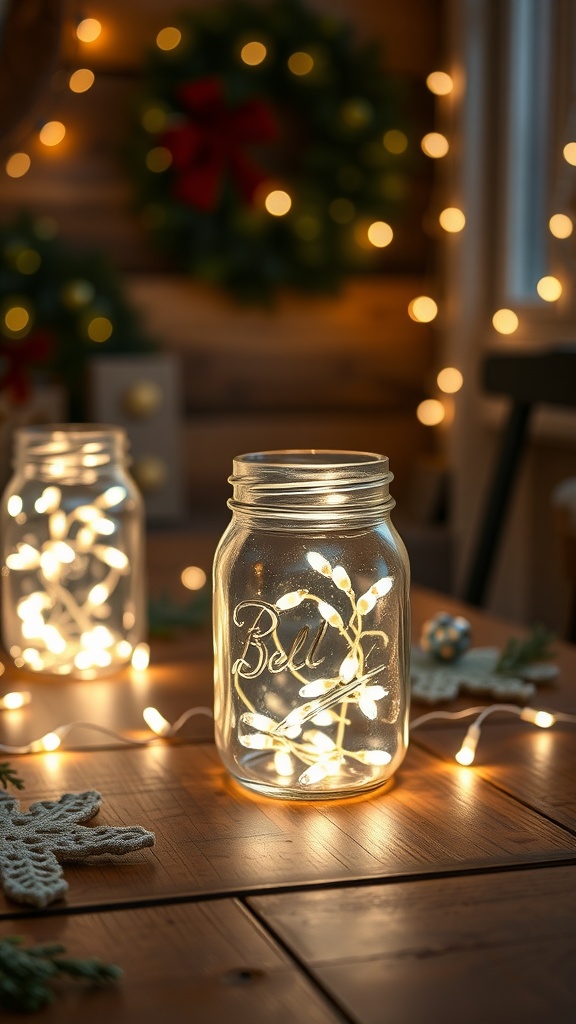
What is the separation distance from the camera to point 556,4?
231cm

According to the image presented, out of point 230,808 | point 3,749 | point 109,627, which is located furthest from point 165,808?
point 109,627

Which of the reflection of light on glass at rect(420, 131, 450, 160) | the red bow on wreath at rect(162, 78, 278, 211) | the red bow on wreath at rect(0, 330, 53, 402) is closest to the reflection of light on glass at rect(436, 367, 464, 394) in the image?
the reflection of light on glass at rect(420, 131, 450, 160)

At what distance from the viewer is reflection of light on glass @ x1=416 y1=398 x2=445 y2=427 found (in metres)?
2.80

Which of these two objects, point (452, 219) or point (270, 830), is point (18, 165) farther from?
point (270, 830)

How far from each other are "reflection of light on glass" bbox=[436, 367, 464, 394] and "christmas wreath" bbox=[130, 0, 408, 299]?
1.00 feet

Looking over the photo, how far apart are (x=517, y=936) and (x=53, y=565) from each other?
62 cm

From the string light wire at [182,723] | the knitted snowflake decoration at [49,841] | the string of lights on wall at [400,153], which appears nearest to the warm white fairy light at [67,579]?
the string light wire at [182,723]

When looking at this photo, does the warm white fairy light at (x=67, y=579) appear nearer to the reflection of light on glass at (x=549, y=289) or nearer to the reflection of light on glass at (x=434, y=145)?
the reflection of light on glass at (x=549, y=289)

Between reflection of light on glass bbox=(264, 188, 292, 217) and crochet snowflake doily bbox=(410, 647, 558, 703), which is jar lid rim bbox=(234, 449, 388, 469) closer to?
crochet snowflake doily bbox=(410, 647, 558, 703)

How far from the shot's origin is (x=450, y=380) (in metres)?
2.74

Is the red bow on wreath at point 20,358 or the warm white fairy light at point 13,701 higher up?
the red bow on wreath at point 20,358

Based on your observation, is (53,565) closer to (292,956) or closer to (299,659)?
(299,659)

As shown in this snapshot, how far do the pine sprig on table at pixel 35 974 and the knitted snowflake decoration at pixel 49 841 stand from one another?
0.24 ft

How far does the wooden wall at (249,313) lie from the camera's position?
2.55m
